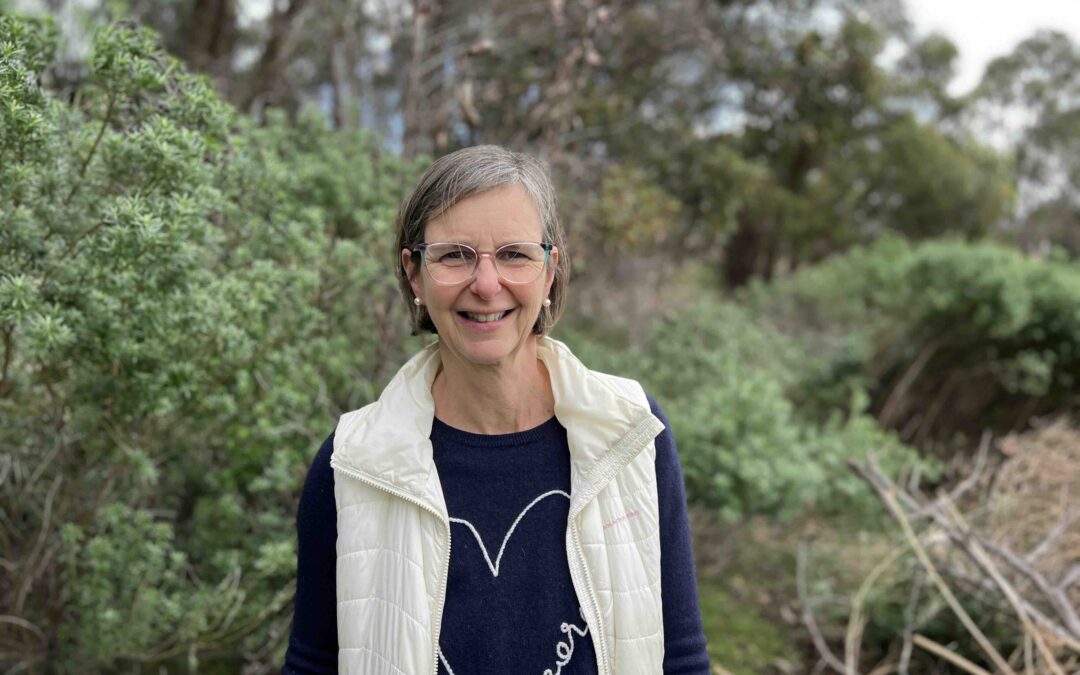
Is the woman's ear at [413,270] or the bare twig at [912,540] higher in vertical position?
the woman's ear at [413,270]

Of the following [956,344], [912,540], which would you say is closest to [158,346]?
[912,540]

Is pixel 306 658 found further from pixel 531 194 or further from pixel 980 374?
pixel 980 374

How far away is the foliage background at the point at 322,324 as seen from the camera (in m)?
2.19

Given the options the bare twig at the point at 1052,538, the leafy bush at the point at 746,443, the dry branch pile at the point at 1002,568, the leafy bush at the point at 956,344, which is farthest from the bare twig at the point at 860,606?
the leafy bush at the point at 956,344

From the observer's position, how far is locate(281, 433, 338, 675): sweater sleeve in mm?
1708

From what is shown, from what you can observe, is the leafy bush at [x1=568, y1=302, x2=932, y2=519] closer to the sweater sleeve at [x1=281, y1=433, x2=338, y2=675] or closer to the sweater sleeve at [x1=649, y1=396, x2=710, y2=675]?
the sweater sleeve at [x1=649, y1=396, x2=710, y2=675]

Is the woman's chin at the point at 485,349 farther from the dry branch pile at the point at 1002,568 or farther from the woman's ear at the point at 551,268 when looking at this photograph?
→ the dry branch pile at the point at 1002,568

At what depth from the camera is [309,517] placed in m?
1.72

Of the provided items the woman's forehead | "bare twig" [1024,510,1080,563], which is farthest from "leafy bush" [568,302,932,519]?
the woman's forehead

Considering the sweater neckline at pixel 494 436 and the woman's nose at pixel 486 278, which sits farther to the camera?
the sweater neckline at pixel 494 436

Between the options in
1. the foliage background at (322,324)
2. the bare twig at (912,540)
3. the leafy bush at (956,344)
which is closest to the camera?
the foliage background at (322,324)

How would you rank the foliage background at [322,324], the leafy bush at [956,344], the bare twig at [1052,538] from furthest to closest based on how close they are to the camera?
the leafy bush at [956,344] < the bare twig at [1052,538] < the foliage background at [322,324]

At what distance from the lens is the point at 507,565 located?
1.68 meters

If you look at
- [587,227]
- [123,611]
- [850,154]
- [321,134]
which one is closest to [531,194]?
[123,611]
